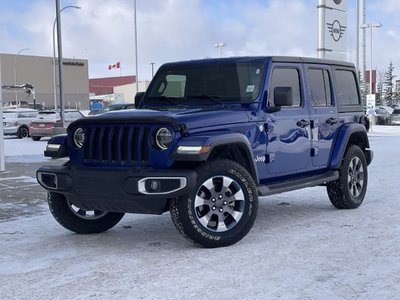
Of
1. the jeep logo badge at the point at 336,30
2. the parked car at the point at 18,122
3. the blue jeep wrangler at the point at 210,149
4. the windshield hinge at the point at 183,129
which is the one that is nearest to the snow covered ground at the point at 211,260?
the blue jeep wrangler at the point at 210,149

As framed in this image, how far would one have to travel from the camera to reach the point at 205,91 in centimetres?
646

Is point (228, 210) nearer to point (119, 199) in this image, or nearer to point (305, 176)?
point (119, 199)

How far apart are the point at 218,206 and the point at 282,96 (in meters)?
1.45

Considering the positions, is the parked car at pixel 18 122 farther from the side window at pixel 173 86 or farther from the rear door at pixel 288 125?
the rear door at pixel 288 125

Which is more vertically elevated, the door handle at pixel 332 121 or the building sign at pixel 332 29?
the building sign at pixel 332 29

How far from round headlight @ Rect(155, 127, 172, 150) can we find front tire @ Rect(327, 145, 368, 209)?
3.08 m

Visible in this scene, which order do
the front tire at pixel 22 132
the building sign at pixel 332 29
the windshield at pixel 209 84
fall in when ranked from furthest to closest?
the front tire at pixel 22 132, the building sign at pixel 332 29, the windshield at pixel 209 84

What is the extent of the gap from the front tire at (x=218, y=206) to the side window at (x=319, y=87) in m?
2.00

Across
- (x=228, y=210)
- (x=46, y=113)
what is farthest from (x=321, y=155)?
(x=46, y=113)

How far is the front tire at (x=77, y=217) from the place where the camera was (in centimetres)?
618

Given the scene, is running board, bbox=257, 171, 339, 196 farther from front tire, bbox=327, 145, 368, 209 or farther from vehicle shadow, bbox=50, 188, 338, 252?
vehicle shadow, bbox=50, 188, 338, 252

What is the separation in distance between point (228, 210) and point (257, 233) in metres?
0.82

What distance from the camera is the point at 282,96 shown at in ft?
19.9

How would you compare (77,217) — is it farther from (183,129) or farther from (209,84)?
(209,84)
